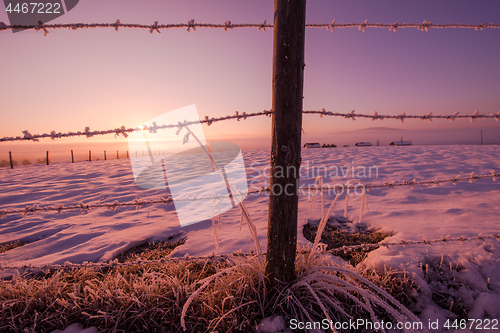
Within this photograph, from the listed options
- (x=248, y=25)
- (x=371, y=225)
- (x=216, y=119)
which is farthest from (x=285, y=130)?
(x=371, y=225)

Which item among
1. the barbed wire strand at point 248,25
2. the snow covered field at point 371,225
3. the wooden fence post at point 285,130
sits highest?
the barbed wire strand at point 248,25

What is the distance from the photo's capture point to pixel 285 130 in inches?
50.3

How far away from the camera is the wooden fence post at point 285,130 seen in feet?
4.00

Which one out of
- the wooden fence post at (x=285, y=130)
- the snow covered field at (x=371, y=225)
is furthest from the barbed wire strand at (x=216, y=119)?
the snow covered field at (x=371, y=225)

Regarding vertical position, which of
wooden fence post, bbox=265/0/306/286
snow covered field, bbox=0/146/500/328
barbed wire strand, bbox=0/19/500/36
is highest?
barbed wire strand, bbox=0/19/500/36

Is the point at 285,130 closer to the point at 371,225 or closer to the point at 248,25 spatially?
the point at 248,25

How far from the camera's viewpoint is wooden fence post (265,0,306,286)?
48.0 inches

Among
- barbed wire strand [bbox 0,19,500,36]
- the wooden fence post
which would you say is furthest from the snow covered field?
barbed wire strand [bbox 0,19,500,36]

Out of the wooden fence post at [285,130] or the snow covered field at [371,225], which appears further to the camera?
the snow covered field at [371,225]

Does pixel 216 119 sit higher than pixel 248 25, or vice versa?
pixel 248 25

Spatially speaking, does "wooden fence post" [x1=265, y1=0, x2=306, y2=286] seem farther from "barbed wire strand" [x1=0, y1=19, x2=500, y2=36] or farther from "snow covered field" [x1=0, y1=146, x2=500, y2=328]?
"snow covered field" [x1=0, y1=146, x2=500, y2=328]

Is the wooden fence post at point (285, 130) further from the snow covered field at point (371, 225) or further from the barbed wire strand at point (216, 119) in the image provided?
the snow covered field at point (371, 225)

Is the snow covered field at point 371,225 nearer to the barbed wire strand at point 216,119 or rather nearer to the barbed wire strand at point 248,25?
Answer: the barbed wire strand at point 216,119

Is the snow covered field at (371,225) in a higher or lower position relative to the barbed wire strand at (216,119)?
lower
